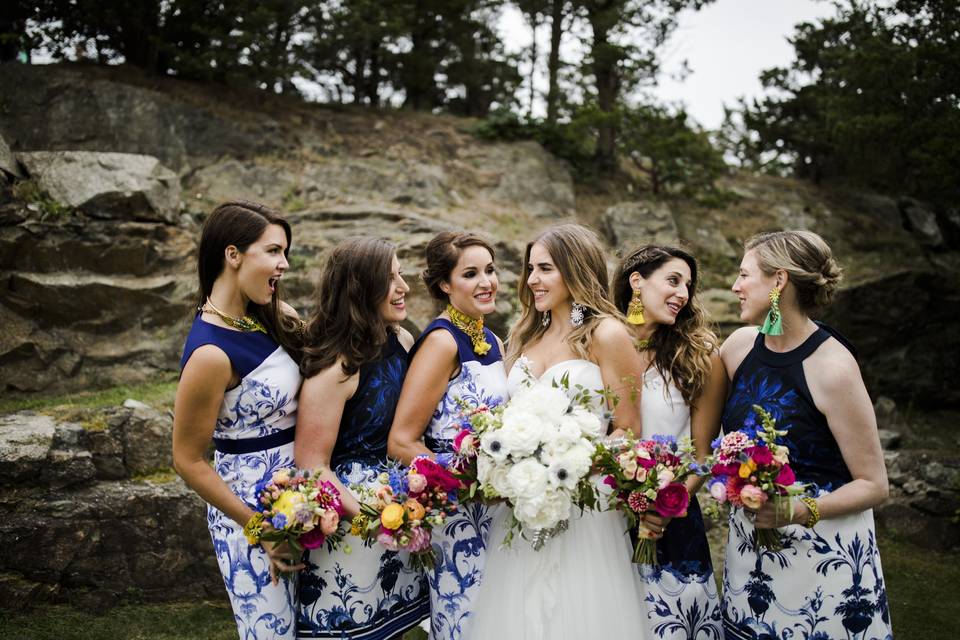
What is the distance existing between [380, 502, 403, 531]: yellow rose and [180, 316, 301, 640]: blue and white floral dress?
0.73 metres

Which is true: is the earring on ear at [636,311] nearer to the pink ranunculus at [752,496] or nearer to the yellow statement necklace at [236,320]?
the pink ranunculus at [752,496]

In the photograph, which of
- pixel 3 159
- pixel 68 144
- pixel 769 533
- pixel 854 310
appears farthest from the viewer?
pixel 854 310

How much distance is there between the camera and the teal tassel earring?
3.50 meters

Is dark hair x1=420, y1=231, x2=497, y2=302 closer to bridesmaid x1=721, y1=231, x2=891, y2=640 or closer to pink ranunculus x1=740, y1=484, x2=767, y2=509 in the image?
bridesmaid x1=721, y1=231, x2=891, y2=640

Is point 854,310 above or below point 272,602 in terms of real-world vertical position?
above

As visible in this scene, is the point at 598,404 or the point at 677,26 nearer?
the point at 598,404

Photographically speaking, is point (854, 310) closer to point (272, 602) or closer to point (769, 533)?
point (769, 533)

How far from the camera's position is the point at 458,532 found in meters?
3.87

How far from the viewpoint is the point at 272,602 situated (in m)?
3.46

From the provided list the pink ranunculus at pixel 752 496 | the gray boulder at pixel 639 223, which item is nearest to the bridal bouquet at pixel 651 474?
the pink ranunculus at pixel 752 496

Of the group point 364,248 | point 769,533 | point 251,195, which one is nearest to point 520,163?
point 251,195

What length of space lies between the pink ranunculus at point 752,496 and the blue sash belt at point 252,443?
2249 millimetres

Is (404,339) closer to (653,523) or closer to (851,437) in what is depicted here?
(653,523)

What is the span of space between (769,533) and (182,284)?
26.3ft
